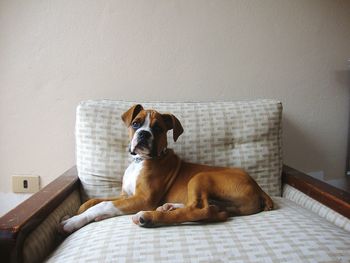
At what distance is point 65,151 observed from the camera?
169cm

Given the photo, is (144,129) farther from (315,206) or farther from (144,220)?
(315,206)

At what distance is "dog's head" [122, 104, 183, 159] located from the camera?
1.22 meters

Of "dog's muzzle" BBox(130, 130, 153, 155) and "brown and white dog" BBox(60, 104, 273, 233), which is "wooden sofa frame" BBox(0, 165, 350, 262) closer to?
"brown and white dog" BBox(60, 104, 273, 233)

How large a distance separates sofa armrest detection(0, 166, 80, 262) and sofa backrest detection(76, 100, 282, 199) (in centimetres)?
18

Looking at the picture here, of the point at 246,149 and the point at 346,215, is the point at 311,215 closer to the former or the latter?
the point at 346,215

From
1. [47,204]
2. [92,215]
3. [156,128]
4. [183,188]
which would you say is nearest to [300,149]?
[183,188]

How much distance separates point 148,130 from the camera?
1.23 m

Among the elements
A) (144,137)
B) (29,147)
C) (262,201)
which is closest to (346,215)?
(262,201)

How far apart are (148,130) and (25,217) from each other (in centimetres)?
52

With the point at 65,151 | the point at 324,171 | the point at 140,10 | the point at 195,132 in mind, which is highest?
the point at 140,10

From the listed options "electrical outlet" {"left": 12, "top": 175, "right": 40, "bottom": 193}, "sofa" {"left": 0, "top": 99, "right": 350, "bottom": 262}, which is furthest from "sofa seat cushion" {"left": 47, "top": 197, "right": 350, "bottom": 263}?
"electrical outlet" {"left": 12, "top": 175, "right": 40, "bottom": 193}

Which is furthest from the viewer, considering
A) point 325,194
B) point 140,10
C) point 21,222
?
point 140,10

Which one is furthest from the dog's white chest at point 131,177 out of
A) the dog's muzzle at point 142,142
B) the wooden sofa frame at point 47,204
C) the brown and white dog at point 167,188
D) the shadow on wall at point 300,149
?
the shadow on wall at point 300,149

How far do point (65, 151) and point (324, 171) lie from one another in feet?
4.92
